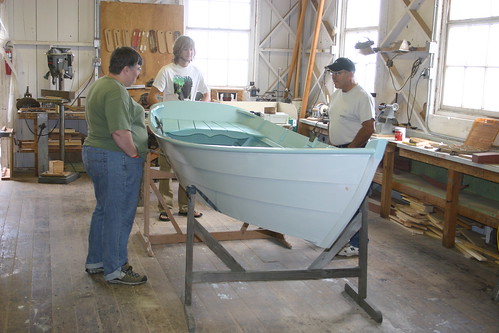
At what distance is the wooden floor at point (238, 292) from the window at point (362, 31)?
2876mm

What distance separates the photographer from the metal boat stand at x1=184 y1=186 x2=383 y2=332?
129 inches

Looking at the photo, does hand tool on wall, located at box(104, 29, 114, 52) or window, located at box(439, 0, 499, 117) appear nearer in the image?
window, located at box(439, 0, 499, 117)

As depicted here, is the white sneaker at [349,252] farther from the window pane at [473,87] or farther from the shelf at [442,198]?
the window pane at [473,87]

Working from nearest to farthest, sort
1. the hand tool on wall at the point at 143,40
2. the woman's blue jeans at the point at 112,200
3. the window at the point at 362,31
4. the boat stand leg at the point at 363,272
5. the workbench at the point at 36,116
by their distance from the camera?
the boat stand leg at the point at 363,272 → the woman's blue jeans at the point at 112,200 → the workbench at the point at 36,116 → the window at the point at 362,31 → the hand tool on wall at the point at 143,40

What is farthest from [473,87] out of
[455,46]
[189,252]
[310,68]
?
[189,252]

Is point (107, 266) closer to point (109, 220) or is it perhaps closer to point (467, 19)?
point (109, 220)

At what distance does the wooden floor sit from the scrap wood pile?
0.44ft

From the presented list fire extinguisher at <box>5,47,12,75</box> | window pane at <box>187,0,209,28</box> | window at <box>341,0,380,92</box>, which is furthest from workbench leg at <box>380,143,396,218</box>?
fire extinguisher at <box>5,47,12,75</box>

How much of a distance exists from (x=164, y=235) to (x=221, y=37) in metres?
5.05

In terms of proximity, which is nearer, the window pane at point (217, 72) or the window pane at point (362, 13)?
the window pane at point (362, 13)

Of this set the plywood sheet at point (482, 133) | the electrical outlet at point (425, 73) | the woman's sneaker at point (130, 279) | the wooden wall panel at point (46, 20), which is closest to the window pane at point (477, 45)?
the electrical outlet at point (425, 73)

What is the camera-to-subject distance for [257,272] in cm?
328

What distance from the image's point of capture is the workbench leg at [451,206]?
472 cm

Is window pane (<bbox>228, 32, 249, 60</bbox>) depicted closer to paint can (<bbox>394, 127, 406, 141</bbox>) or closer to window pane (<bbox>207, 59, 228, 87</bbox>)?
window pane (<bbox>207, 59, 228, 87</bbox>)
